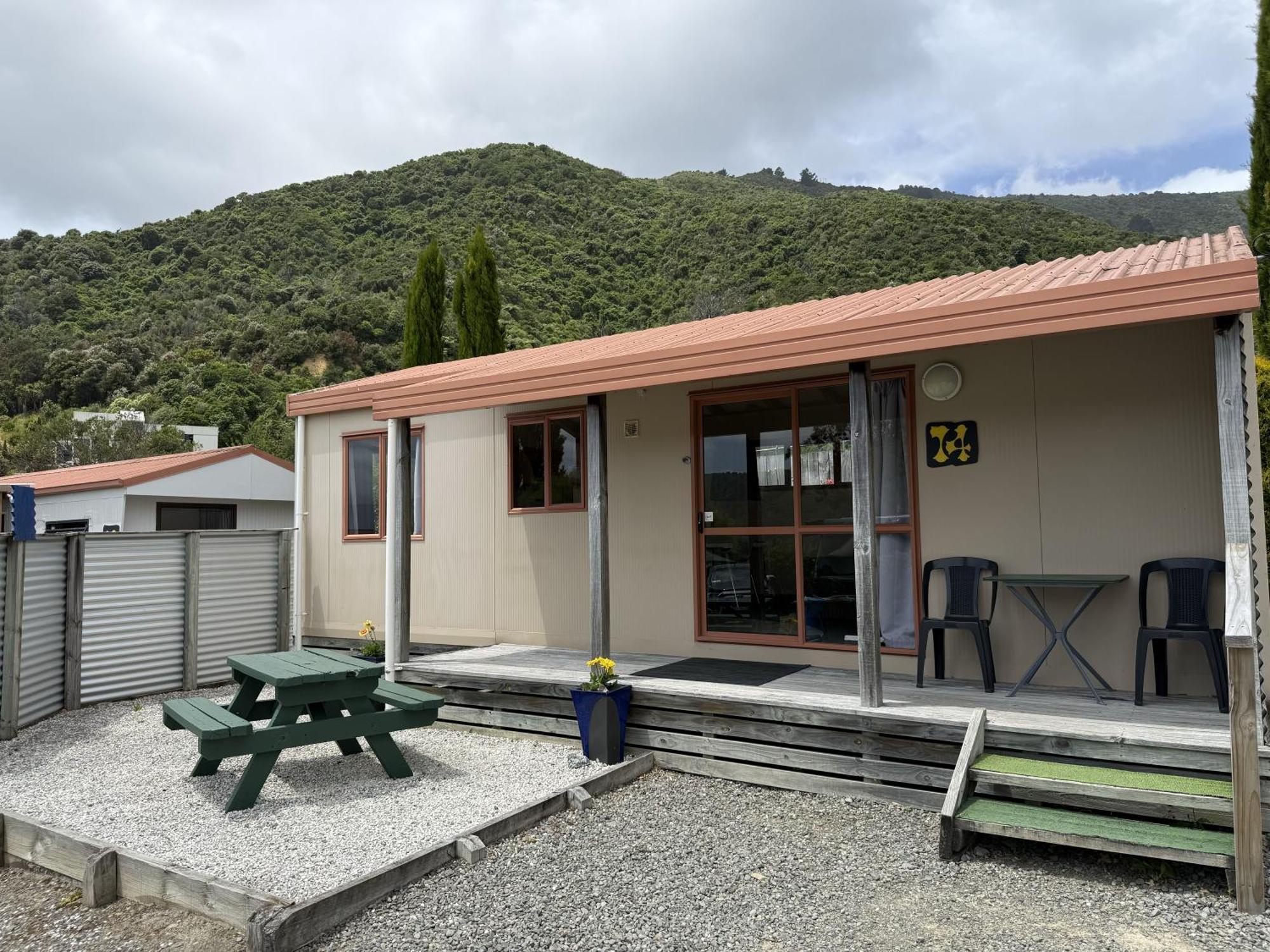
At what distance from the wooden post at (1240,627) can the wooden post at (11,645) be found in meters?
6.95

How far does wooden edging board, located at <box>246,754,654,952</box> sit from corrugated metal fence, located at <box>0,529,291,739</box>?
4.14 meters

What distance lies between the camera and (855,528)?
14.6 ft

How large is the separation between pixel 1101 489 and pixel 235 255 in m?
34.7

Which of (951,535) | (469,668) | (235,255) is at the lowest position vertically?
(469,668)

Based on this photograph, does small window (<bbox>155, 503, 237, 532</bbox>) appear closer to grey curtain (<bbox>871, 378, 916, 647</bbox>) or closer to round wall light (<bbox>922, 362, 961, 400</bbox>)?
grey curtain (<bbox>871, 378, 916, 647</bbox>)

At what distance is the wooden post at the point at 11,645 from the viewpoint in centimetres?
589

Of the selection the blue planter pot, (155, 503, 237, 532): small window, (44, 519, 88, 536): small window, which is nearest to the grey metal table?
the blue planter pot

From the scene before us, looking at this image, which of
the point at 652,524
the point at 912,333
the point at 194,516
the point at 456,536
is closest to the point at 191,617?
the point at 456,536

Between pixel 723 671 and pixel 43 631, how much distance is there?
16.5 feet

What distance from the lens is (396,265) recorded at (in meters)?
32.0

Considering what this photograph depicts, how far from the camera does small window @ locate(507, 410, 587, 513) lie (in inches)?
287

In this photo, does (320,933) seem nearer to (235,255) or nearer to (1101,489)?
(1101,489)

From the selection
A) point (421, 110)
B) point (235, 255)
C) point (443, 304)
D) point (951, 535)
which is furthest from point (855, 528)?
point (421, 110)

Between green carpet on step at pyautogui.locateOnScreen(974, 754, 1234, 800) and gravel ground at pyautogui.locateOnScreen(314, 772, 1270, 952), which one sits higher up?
green carpet on step at pyautogui.locateOnScreen(974, 754, 1234, 800)
